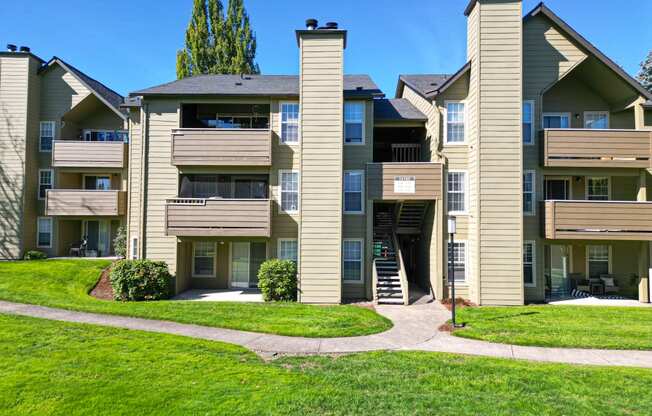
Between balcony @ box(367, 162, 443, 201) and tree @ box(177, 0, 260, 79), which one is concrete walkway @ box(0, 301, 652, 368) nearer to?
balcony @ box(367, 162, 443, 201)

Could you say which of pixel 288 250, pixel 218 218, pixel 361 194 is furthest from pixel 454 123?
pixel 218 218

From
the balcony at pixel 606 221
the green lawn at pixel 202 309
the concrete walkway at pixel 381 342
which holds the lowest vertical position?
the concrete walkway at pixel 381 342

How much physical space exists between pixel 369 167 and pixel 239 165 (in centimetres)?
589

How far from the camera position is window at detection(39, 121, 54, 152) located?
67.8 feet

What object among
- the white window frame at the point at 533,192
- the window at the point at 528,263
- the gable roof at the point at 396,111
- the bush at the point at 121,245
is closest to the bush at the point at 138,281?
the bush at the point at 121,245

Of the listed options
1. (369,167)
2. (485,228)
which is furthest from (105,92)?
(485,228)

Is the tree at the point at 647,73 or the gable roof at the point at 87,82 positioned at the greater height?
the tree at the point at 647,73

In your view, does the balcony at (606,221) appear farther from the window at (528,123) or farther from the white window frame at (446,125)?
the white window frame at (446,125)

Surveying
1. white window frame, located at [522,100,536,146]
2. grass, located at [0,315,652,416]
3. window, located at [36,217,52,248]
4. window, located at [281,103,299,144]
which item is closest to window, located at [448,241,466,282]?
white window frame, located at [522,100,536,146]

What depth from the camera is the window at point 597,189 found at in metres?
16.5

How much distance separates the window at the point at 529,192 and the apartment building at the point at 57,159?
21.4 meters

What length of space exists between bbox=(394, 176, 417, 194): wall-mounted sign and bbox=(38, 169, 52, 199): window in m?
20.8

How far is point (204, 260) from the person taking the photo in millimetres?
17016

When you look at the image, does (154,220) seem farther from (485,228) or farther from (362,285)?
(485,228)
